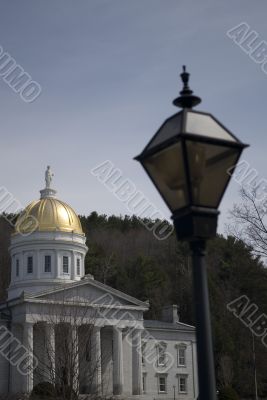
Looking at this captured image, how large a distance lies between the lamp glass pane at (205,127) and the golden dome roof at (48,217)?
60733 millimetres

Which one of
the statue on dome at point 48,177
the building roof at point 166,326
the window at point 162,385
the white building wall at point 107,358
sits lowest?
the window at point 162,385

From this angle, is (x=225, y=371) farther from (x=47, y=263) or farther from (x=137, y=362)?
(x=47, y=263)

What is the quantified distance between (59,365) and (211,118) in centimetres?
2856

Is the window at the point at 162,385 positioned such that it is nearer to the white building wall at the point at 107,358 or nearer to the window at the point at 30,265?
the white building wall at the point at 107,358

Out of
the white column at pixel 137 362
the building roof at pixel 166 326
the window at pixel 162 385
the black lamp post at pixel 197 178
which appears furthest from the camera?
the building roof at pixel 166 326

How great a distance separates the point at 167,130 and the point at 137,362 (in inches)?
2445

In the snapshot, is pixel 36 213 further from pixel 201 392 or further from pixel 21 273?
pixel 201 392

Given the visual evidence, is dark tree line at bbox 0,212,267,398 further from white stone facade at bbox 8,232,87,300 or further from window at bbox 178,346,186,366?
white stone facade at bbox 8,232,87,300

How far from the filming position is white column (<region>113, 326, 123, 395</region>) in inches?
2469

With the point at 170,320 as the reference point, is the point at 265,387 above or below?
below

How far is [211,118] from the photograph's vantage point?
581 cm

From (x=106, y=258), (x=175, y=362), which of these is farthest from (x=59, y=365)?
(x=106, y=258)

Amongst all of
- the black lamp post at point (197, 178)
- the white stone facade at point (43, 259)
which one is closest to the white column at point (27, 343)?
the white stone facade at point (43, 259)

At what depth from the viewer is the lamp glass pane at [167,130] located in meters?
5.63
